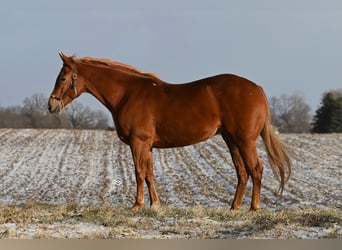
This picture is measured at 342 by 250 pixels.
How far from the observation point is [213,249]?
5.24m

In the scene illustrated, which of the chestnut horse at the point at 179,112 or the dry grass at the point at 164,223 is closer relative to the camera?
the dry grass at the point at 164,223

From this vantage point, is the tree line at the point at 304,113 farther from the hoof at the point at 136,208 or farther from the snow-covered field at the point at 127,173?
the snow-covered field at the point at 127,173

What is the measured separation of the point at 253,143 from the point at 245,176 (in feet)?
1.44

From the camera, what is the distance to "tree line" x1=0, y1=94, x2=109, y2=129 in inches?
269

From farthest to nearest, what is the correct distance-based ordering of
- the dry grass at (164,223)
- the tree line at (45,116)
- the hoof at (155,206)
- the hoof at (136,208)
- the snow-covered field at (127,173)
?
the snow-covered field at (127,173) → the tree line at (45,116) → the hoof at (136,208) → the hoof at (155,206) → the dry grass at (164,223)

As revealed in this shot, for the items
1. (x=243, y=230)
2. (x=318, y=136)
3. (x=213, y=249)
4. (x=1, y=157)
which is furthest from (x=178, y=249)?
(x=318, y=136)

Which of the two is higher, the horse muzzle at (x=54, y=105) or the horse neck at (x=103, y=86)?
the horse neck at (x=103, y=86)

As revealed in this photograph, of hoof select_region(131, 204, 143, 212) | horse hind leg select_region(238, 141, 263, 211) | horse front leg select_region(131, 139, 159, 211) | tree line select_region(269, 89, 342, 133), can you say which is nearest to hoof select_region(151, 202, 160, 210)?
horse front leg select_region(131, 139, 159, 211)

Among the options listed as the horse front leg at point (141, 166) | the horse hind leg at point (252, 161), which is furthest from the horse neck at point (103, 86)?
the horse hind leg at point (252, 161)

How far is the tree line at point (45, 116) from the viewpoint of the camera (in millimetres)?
6828

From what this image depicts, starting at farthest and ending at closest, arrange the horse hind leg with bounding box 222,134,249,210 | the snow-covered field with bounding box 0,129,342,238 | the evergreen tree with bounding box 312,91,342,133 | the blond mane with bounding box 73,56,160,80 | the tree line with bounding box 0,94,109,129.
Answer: the snow-covered field with bounding box 0,129,342,238 → the evergreen tree with bounding box 312,91,342,133 → the tree line with bounding box 0,94,109,129 → the blond mane with bounding box 73,56,160,80 → the horse hind leg with bounding box 222,134,249,210

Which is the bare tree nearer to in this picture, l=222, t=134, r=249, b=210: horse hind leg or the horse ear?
l=222, t=134, r=249, b=210: horse hind leg

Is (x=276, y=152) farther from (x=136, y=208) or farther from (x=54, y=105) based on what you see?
(x=54, y=105)

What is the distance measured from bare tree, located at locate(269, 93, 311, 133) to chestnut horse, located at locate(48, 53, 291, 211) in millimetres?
587
